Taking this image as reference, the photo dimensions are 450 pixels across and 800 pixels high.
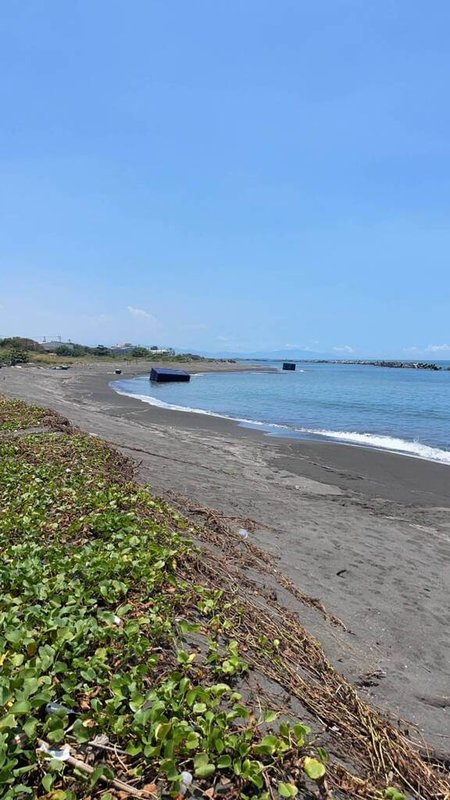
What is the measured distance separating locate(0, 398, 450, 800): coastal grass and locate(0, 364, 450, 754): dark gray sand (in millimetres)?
1022

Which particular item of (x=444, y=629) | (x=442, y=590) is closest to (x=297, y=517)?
(x=442, y=590)

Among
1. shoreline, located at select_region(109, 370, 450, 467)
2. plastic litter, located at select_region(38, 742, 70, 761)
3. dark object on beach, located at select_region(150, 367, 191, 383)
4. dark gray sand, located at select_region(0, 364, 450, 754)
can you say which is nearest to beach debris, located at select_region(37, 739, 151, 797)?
plastic litter, located at select_region(38, 742, 70, 761)

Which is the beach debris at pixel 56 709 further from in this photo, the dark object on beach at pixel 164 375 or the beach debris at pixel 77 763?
the dark object on beach at pixel 164 375

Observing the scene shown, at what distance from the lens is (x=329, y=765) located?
2.63 m

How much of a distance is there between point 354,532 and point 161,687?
7024 millimetres

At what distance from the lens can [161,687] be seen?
9.09 feet

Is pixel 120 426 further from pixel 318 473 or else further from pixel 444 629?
pixel 444 629

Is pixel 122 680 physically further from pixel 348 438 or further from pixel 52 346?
pixel 52 346

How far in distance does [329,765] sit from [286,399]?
133 ft

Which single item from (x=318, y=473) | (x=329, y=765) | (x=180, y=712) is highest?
(x=180, y=712)

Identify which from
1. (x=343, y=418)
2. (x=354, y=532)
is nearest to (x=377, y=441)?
(x=343, y=418)

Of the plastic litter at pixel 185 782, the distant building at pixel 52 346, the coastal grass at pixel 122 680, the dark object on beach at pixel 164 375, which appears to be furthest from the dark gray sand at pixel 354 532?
the distant building at pixel 52 346

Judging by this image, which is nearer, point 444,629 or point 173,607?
point 173,607

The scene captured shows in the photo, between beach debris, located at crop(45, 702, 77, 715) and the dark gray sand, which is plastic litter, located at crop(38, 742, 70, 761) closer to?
beach debris, located at crop(45, 702, 77, 715)
